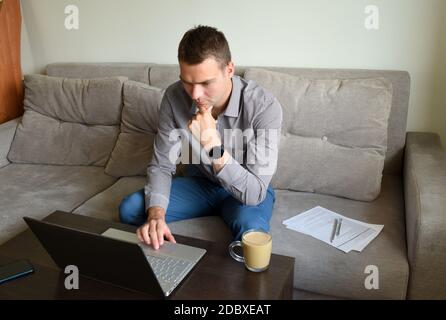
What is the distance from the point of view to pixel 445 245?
1.37 m

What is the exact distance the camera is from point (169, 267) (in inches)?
47.9

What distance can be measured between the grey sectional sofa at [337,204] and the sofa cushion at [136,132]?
6cm

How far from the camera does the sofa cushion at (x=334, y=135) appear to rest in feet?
6.11

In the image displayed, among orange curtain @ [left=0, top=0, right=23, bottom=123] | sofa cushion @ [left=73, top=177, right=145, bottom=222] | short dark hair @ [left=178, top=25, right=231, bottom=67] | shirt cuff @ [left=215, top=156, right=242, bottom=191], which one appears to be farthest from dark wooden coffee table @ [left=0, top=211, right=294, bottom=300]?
orange curtain @ [left=0, top=0, right=23, bottom=123]

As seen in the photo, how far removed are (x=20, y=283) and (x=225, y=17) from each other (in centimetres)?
168

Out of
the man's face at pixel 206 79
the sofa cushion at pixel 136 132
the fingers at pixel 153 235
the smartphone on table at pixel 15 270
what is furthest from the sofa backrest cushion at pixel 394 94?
the smartphone on table at pixel 15 270

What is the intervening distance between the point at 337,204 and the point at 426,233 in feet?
1.60

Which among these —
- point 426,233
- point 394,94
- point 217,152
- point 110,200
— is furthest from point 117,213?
point 394,94

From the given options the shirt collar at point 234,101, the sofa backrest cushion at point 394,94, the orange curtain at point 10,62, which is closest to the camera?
the shirt collar at point 234,101

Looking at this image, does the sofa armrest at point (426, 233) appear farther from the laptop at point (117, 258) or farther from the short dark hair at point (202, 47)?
the short dark hair at point (202, 47)

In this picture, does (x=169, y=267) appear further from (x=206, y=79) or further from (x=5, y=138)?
(x=5, y=138)
